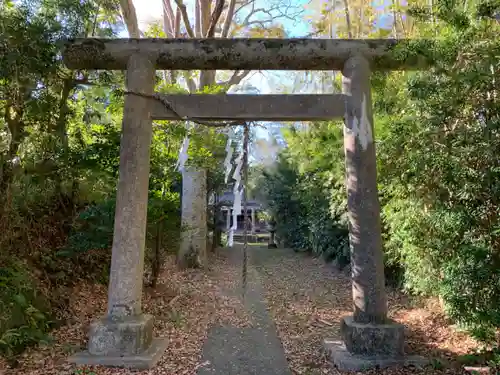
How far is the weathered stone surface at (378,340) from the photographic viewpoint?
4387mm

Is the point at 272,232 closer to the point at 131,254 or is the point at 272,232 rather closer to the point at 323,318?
the point at 323,318

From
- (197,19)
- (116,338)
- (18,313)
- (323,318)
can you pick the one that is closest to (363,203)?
(323,318)

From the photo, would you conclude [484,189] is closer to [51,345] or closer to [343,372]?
[343,372]

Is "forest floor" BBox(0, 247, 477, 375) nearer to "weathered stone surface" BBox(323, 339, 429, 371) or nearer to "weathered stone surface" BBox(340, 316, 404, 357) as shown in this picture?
"weathered stone surface" BBox(323, 339, 429, 371)

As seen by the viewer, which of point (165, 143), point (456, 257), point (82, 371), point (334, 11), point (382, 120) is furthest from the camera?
point (334, 11)

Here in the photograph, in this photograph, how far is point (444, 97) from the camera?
4.43m

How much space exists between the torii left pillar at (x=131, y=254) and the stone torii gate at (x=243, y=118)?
12 millimetres

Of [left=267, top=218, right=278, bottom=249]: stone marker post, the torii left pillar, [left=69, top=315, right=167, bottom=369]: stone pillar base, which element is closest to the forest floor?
[left=69, top=315, right=167, bottom=369]: stone pillar base

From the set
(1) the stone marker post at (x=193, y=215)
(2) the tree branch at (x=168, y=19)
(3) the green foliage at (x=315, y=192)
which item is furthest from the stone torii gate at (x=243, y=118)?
(2) the tree branch at (x=168, y=19)

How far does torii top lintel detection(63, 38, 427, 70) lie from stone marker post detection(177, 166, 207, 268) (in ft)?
15.2

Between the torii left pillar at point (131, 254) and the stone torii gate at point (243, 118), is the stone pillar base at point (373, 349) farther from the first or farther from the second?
the torii left pillar at point (131, 254)

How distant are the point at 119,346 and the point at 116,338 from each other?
10 cm

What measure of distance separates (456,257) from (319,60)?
9.91 feet

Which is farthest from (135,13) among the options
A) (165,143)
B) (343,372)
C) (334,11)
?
(343,372)
